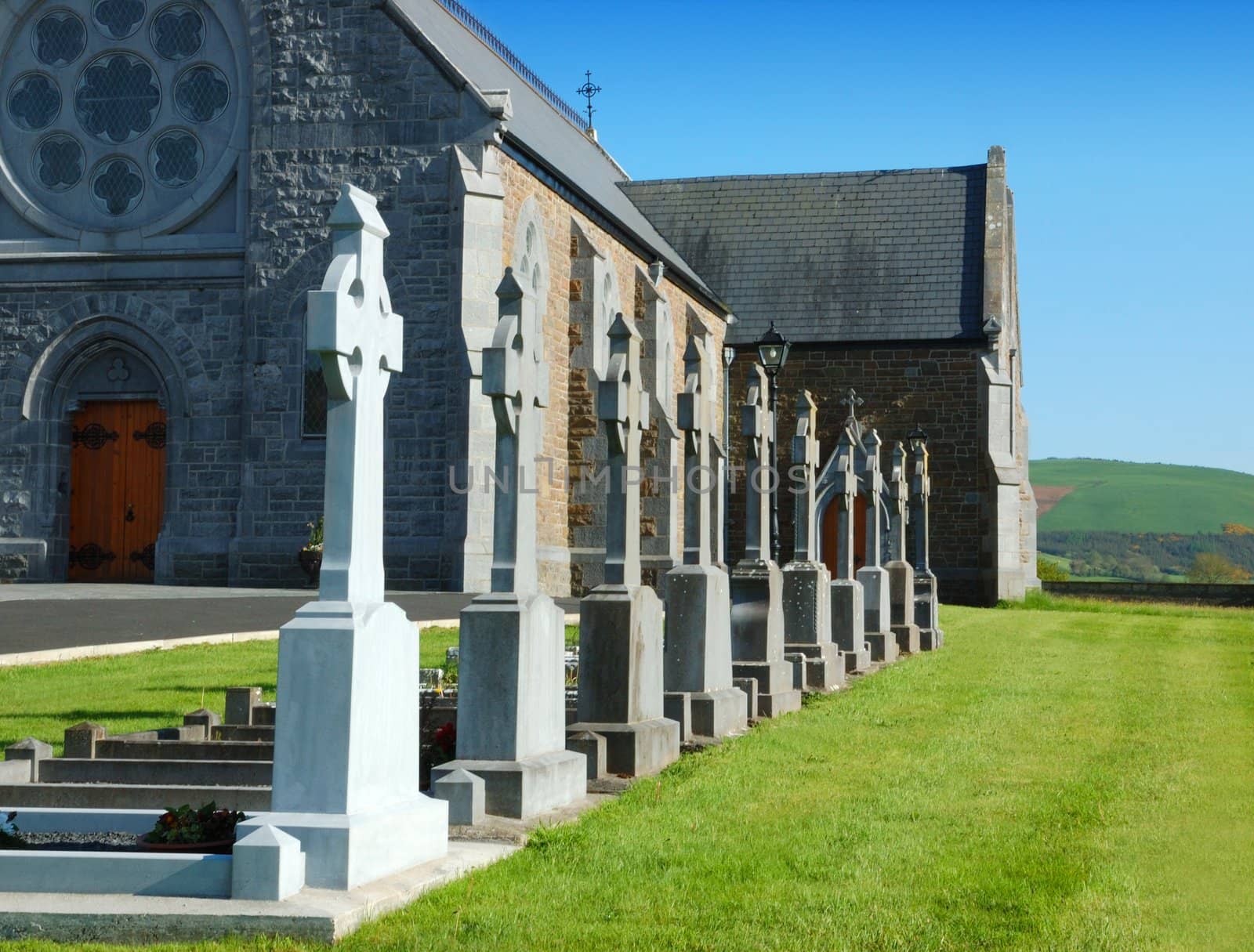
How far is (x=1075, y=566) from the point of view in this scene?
110 m

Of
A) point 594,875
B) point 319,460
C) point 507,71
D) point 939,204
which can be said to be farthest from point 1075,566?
point 594,875

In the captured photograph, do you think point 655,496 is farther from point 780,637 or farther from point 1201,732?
point 1201,732

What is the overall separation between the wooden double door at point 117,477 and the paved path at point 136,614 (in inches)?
65.6

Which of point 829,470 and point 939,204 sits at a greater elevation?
point 939,204

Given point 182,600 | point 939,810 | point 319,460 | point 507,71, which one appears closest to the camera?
point 939,810

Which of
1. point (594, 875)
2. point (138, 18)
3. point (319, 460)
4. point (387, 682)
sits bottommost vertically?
point (594, 875)

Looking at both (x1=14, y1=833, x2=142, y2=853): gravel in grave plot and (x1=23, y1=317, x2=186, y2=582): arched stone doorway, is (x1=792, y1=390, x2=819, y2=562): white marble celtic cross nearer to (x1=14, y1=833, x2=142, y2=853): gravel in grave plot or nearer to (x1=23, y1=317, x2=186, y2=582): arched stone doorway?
(x1=14, y1=833, x2=142, y2=853): gravel in grave plot

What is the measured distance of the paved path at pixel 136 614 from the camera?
45.1 feet

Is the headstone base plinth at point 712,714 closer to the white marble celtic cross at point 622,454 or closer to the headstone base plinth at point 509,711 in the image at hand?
the white marble celtic cross at point 622,454

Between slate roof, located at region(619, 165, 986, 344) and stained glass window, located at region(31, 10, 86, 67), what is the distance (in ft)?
57.2

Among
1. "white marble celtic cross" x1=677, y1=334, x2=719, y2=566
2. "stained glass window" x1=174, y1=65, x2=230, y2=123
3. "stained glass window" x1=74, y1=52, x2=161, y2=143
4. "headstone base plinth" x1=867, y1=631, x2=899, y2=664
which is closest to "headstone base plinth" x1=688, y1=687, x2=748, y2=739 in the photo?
A: "white marble celtic cross" x1=677, y1=334, x2=719, y2=566

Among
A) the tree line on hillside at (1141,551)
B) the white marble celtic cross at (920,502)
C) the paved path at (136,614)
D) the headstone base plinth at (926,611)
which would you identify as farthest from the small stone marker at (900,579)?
the tree line on hillside at (1141,551)

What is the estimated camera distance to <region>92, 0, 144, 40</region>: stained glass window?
24.2m

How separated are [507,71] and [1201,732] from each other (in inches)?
982
